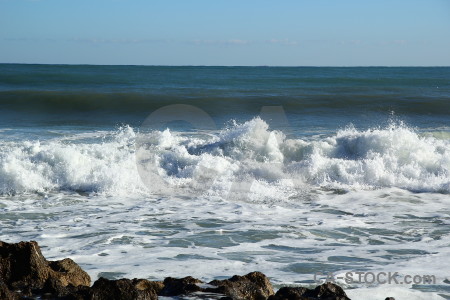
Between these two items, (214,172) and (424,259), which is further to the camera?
(214,172)

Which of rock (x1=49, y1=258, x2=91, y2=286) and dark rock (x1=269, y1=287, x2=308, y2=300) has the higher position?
dark rock (x1=269, y1=287, x2=308, y2=300)

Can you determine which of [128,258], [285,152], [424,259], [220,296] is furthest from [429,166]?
[220,296]

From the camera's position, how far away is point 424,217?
7867 mm

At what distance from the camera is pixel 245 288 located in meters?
4.23

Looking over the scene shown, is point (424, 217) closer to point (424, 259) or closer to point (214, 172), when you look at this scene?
→ point (424, 259)

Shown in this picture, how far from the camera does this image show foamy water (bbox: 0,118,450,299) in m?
5.84

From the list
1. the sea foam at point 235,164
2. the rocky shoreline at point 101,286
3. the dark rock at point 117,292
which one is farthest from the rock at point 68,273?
the sea foam at point 235,164

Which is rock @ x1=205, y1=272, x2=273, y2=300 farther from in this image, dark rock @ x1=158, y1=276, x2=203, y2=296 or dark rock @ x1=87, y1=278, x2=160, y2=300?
dark rock @ x1=87, y1=278, x2=160, y2=300

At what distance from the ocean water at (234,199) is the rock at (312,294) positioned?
0.76 m

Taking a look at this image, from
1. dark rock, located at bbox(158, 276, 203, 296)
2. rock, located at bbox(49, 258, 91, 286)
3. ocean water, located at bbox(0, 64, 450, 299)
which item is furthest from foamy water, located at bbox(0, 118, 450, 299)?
dark rock, located at bbox(158, 276, 203, 296)

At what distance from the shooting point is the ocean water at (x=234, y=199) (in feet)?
19.0

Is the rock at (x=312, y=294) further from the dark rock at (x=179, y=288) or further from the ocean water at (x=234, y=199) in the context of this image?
the ocean water at (x=234, y=199)

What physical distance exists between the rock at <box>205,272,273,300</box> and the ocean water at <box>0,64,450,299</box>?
2.73 feet

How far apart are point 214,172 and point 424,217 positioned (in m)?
3.91
